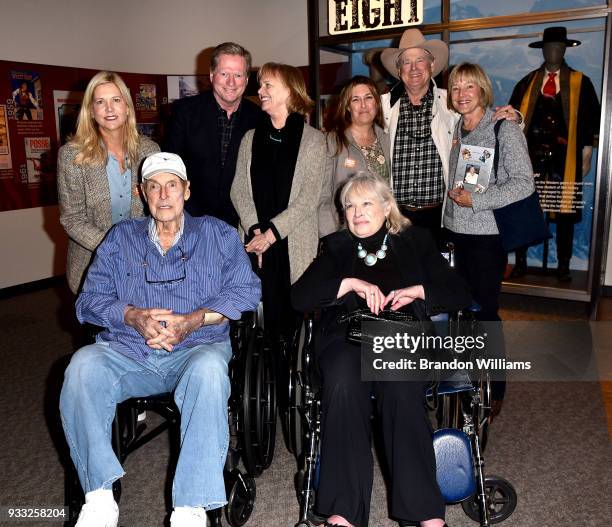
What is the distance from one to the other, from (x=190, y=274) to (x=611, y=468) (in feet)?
6.17

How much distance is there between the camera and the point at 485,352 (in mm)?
2342

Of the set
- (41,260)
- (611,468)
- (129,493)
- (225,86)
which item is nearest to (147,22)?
(41,260)

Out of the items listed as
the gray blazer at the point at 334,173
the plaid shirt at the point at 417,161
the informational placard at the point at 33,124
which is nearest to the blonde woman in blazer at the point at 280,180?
the gray blazer at the point at 334,173

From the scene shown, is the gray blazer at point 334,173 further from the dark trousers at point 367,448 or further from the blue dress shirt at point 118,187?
the dark trousers at point 367,448

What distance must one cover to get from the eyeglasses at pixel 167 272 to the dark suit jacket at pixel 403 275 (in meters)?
0.42

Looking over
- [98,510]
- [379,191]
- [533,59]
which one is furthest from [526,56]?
[98,510]

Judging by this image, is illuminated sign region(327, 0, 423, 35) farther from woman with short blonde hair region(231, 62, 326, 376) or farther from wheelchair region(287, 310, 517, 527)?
wheelchair region(287, 310, 517, 527)

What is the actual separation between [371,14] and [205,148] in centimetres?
260

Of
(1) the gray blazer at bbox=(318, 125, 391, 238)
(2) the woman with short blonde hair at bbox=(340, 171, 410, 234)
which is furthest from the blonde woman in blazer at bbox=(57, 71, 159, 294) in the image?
(2) the woman with short blonde hair at bbox=(340, 171, 410, 234)

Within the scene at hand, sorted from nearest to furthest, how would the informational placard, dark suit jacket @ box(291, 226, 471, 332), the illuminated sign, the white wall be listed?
dark suit jacket @ box(291, 226, 471, 332) < the illuminated sign < the informational placard < the white wall

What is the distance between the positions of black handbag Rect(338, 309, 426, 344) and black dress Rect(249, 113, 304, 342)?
0.72m

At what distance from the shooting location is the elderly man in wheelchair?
2.00 meters

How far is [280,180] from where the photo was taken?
2885 millimetres

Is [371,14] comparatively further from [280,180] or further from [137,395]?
[137,395]
